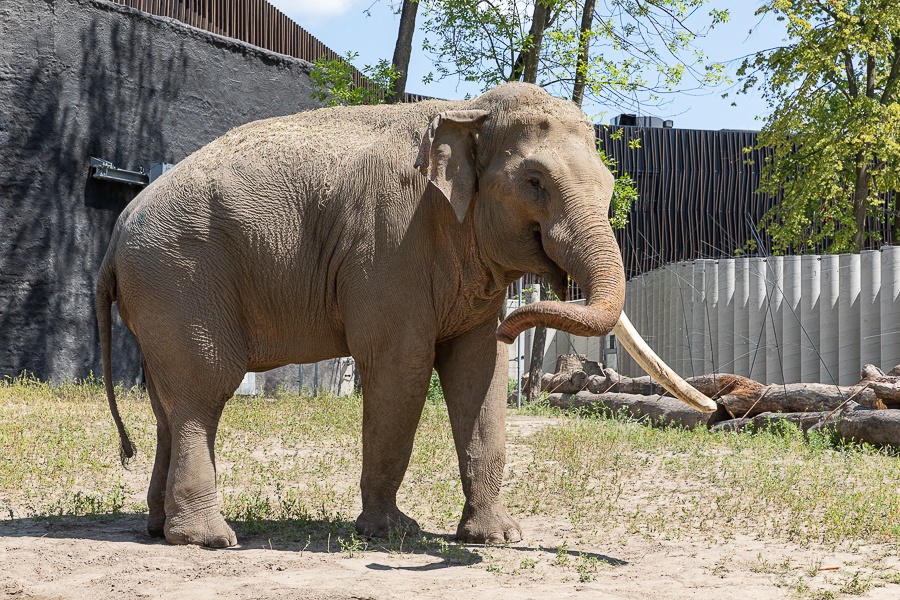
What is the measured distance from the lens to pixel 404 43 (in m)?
15.8

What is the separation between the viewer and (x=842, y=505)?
6.52 meters

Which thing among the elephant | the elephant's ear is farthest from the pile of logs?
the elephant's ear

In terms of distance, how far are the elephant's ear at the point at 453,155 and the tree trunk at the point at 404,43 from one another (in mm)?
10158

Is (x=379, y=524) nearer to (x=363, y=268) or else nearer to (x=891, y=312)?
(x=363, y=268)

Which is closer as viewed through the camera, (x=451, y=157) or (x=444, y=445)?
(x=451, y=157)

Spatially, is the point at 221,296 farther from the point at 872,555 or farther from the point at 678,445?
the point at 678,445

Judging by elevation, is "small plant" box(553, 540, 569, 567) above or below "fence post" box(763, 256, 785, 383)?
below

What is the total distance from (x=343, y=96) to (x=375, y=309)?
8.83m

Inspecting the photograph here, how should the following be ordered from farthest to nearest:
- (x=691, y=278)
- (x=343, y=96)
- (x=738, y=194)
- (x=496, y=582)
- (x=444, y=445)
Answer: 1. (x=738, y=194)
2. (x=691, y=278)
3. (x=343, y=96)
4. (x=444, y=445)
5. (x=496, y=582)

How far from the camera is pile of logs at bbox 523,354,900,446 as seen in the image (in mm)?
9789

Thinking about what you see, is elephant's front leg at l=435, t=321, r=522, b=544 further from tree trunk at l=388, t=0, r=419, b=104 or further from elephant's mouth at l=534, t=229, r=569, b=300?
tree trunk at l=388, t=0, r=419, b=104

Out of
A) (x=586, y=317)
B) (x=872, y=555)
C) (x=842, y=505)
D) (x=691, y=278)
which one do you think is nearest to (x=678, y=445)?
(x=842, y=505)

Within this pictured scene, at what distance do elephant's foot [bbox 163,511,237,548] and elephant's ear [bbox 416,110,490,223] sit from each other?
→ 2.27 meters

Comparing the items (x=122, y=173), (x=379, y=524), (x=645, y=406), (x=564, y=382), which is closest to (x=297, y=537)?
(x=379, y=524)
